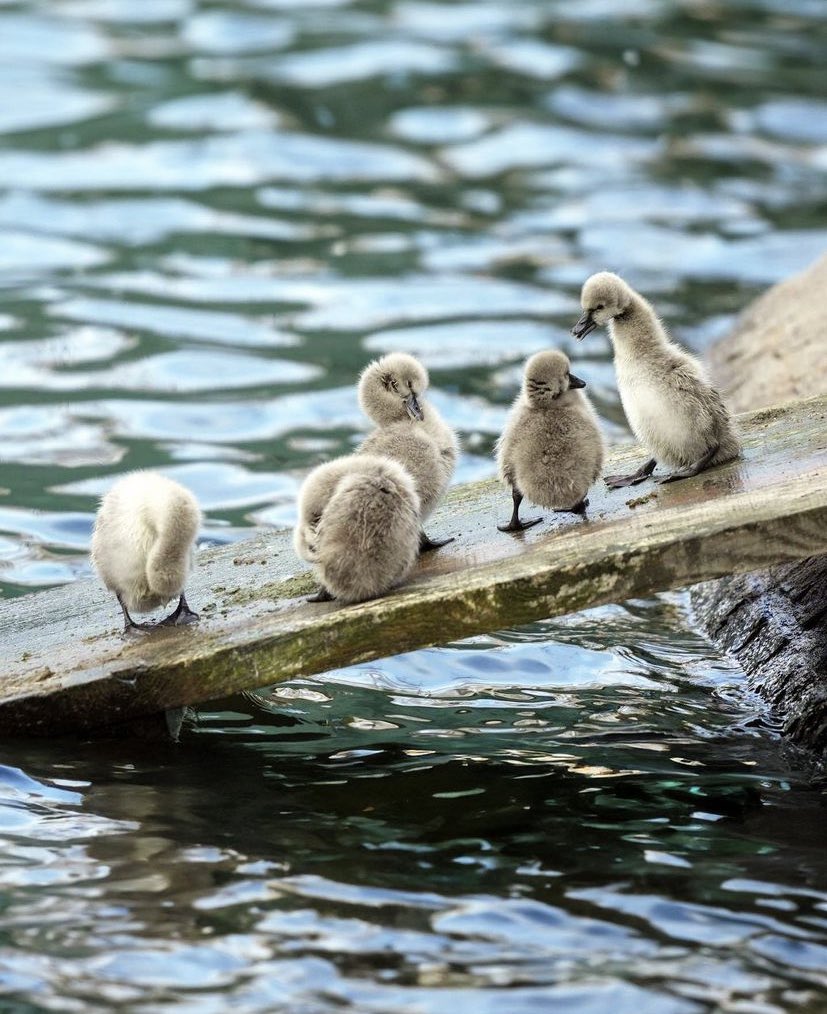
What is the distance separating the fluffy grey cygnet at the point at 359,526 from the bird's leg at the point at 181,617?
61cm

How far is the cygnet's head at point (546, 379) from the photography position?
6.65m

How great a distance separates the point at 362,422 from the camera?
11992 millimetres

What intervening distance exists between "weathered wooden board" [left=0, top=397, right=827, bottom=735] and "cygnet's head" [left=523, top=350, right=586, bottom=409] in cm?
47

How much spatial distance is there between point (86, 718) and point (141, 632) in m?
0.41

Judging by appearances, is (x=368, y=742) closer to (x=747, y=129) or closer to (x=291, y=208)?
(x=291, y=208)

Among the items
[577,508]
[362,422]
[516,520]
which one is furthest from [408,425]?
[362,422]

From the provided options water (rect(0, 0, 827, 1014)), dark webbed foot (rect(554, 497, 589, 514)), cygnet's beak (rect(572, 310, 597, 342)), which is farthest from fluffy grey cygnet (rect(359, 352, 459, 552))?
water (rect(0, 0, 827, 1014))

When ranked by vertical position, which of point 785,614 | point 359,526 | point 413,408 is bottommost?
point 785,614

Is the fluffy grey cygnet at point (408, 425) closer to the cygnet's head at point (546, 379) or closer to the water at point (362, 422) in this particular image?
the cygnet's head at point (546, 379)

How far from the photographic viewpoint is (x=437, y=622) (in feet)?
20.0

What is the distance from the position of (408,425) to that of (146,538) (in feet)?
3.82

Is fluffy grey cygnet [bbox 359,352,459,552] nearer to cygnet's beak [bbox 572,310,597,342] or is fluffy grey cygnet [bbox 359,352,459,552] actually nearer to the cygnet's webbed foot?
cygnet's beak [bbox 572,310,597,342]

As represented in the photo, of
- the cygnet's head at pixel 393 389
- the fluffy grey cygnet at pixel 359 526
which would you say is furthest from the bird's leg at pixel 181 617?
the cygnet's head at pixel 393 389

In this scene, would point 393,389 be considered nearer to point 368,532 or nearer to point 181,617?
point 368,532
